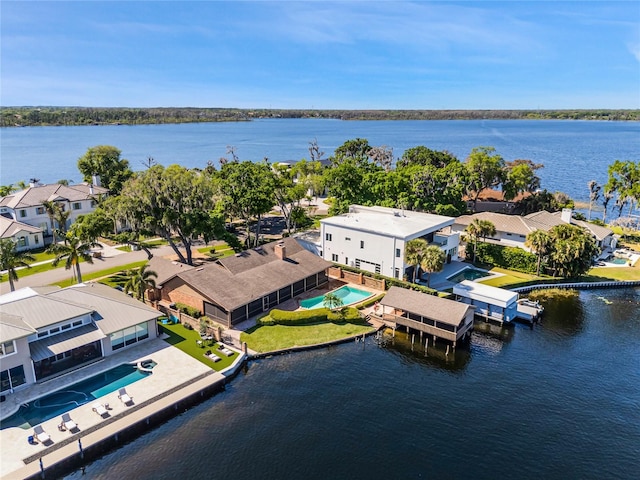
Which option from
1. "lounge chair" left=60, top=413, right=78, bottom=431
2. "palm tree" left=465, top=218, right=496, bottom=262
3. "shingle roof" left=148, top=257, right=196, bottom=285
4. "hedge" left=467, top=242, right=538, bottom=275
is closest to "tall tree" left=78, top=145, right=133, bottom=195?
"shingle roof" left=148, top=257, right=196, bottom=285

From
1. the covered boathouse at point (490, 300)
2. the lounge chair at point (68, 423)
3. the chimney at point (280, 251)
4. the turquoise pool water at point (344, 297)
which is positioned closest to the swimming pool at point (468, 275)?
the covered boathouse at point (490, 300)

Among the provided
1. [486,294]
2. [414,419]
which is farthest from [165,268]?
[486,294]

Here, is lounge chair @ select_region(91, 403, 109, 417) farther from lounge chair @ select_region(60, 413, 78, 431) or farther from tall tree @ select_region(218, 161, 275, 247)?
tall tree @ select_region(218, 161, 275, 247)

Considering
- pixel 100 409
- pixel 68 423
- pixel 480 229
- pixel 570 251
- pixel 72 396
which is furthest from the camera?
pixel 480 229

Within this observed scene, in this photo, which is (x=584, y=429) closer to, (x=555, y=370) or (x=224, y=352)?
(x=555, y=370)

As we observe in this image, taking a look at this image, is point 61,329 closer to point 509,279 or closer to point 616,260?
point 509,279

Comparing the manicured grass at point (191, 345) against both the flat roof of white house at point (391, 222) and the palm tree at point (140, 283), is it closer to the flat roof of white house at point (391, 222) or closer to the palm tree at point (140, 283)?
the palm tree at point (140, 283)
